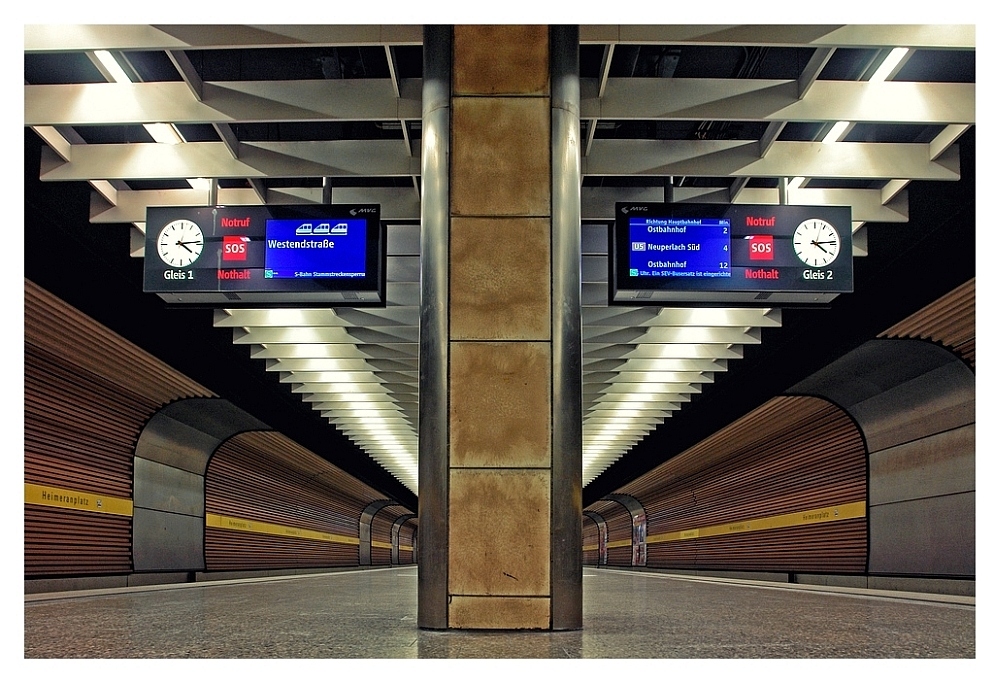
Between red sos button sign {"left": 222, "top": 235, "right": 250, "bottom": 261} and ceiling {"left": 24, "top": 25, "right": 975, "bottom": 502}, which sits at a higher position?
ceiling {"left": 24, "top": 25, "right": 975, "bottom": 502}

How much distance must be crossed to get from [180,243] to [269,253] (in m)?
0.84

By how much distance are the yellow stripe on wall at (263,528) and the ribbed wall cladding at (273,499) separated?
10cm

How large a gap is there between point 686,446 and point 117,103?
61.6 ft

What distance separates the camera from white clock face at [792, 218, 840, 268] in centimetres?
927

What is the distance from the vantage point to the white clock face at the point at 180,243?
9320mm

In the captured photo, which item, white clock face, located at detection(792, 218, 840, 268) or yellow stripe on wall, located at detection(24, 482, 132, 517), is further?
yellow stripe on wall, located at detection(24, 482, 132, 517)

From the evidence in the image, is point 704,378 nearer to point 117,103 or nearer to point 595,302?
point 595,302

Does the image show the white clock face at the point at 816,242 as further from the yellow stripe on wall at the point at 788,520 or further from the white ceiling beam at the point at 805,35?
the yellow stripe on wall at the point at 788,520

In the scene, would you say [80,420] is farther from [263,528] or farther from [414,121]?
[263,528]

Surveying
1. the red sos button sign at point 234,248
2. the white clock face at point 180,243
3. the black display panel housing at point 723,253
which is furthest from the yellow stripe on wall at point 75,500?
the black display panel housing at point 723,253

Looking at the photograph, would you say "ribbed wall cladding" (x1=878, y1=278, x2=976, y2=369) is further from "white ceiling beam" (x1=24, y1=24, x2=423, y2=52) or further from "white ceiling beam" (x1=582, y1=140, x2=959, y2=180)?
"white ceiling beam" (x1=24, y1=24, x2=423, y2=52)

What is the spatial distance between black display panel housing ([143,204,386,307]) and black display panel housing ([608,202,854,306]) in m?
2.25

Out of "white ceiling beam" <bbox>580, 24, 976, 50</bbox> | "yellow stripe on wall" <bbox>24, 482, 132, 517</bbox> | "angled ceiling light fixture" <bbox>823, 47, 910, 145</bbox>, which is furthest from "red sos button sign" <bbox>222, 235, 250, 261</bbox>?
"yellow stripe on wall" <bbox>24, 482, 132, 517</bbox>

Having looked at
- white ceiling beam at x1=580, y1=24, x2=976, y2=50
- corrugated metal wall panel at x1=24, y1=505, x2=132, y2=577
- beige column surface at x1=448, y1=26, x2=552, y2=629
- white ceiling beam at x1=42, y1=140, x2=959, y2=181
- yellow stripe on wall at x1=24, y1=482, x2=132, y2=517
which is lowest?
corrugated metal wall panel at x1=24, y1=505, x2=132, y2=577
